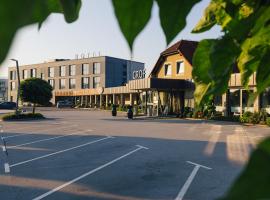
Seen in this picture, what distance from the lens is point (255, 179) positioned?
1.38ft

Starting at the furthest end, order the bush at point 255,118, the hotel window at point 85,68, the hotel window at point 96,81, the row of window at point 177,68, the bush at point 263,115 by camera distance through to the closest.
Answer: the hotel window at point 85,68, the hotel window at point 96,81, the row of window at point 177,68, the bush at point 255,118, the bush at point 263,115

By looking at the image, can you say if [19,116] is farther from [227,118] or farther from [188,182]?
[188,182]

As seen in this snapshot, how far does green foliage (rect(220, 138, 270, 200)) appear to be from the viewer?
1.34 ft

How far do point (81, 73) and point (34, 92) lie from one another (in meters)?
40.1

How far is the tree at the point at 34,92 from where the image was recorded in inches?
1670

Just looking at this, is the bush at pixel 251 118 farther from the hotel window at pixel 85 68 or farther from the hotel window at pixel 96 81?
the hotel window at pixel 85 68

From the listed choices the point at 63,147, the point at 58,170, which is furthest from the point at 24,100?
the point at 58,170

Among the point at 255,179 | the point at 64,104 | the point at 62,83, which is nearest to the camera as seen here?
the point at 255,179

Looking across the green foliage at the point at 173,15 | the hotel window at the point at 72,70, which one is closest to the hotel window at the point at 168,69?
the hotel window at the point at 72,70

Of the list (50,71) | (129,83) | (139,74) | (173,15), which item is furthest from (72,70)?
(173,15)

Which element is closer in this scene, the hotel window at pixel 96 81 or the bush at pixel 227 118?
the bush at pixel 227 118

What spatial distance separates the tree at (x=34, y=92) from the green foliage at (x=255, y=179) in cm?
4323

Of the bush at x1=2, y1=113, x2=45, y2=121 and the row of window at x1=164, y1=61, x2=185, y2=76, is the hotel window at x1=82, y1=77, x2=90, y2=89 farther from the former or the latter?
the bush at x1=2, y1=113, x2=45, y2=121

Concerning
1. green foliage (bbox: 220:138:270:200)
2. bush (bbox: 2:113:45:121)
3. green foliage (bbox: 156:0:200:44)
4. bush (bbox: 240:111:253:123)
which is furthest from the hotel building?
green foliage (bbox: 220:138:270:200)
